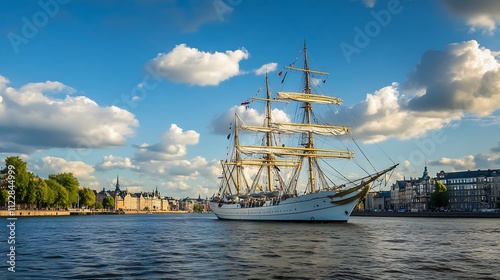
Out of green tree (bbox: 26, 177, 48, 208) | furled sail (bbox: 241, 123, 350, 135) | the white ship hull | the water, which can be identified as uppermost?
furled sail (bbox: 241, 123, 350, 135)

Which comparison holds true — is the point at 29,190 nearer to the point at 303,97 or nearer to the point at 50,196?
the point at 50,196

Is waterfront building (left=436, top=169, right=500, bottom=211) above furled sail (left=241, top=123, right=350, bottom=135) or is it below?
below

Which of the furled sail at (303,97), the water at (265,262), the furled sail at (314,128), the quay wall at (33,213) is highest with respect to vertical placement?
the furled sail at (303,97)

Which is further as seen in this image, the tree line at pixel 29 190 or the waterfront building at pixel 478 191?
Result: the waterfront building at pixel 478 191

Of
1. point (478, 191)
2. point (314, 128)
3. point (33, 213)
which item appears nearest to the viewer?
point (314, 128)

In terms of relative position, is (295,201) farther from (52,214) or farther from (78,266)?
(52,214)

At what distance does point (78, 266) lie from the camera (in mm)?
28375

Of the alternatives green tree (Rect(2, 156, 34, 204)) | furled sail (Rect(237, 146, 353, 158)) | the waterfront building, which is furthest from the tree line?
the waterfront building

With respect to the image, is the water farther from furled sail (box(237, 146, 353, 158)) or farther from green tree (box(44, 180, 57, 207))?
green tree (box(44, 180, 57, 207))

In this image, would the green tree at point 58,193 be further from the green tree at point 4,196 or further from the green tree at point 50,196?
the green tree at point 4,196

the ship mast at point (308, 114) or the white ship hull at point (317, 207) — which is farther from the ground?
the ship mast at point (308, 114)

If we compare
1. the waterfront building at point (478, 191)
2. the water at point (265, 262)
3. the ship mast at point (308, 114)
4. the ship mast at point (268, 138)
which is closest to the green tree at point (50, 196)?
the ship mast at point (268, 138)

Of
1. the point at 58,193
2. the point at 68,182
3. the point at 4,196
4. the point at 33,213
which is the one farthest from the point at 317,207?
the point at 68,182

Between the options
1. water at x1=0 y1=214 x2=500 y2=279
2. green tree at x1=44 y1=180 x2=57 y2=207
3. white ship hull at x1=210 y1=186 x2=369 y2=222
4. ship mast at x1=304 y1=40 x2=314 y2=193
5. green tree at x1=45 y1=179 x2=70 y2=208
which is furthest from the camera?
green tree at x1=45 y1=179 x2=70 y2=208
